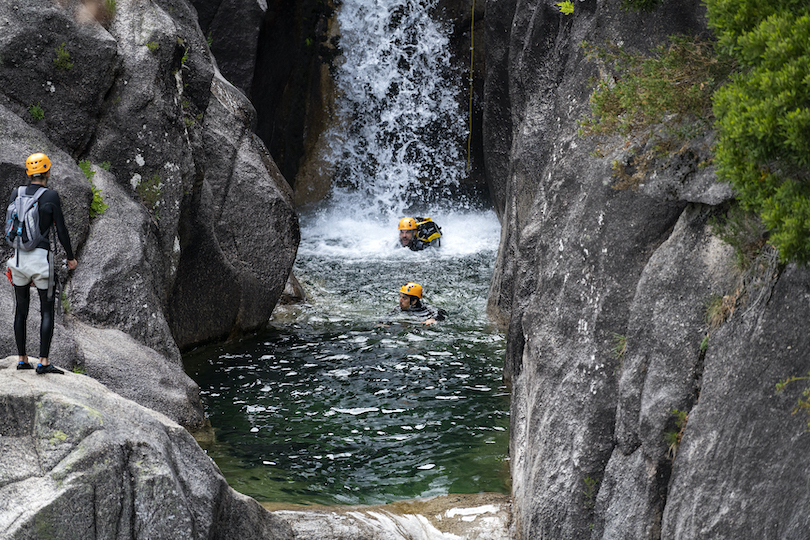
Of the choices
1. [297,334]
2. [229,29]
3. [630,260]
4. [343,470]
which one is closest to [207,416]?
[343,470]

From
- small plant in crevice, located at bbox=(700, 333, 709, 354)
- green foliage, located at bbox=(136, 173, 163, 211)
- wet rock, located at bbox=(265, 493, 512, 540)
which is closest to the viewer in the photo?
small plant in crevice, located at bbox=(700, 333, 709, 354)

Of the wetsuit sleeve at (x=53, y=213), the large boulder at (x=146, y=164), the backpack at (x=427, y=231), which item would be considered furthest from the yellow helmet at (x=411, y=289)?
the wetsuit sleeve at (x=53, y=213)

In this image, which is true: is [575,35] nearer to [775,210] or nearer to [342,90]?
[775,210]

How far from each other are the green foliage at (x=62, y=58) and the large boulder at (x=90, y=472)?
20.0 ft

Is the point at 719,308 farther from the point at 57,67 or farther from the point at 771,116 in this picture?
the point at 57,67

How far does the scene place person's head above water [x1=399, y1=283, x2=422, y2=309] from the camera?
617 inches

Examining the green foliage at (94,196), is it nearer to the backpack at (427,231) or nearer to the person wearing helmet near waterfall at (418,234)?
the person wearing helmet near waterfall at (418,234)

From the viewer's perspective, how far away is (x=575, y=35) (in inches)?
375

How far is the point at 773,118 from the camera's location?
390cm

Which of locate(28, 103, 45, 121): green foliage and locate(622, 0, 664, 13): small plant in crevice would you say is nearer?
locate(622, 0, 664, 13): small plant in crevice

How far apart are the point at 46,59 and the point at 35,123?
2.94ft

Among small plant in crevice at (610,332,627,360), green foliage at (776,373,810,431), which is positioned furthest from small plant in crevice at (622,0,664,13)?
green foliage at (776,373,810,431)

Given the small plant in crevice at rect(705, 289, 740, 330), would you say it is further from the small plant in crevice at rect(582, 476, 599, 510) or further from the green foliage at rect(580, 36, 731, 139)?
the small plant in crevice at rect(582, 476, 599, 510)

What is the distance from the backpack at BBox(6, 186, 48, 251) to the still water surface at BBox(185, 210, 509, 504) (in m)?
3.66
